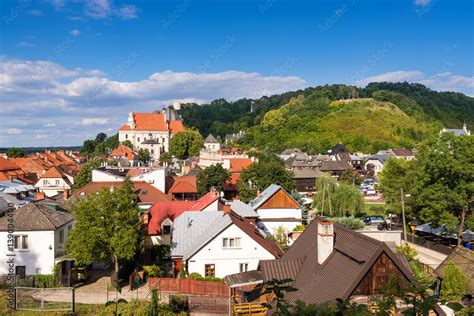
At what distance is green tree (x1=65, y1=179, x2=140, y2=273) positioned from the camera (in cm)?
2381

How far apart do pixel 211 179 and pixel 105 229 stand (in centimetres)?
2606

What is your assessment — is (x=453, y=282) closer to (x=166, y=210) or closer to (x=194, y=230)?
(x=194, y=230)

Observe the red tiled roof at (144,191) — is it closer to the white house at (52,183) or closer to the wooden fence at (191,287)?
the wooden fence at (191,287)

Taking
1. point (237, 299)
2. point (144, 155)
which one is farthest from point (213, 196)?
point (144, 155)

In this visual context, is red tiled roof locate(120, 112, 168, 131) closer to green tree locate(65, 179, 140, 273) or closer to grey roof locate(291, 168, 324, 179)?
grey roof locate(291, 168, 324, 179)

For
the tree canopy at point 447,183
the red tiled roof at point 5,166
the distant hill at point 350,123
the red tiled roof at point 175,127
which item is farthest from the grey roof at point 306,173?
the red tiled roof at point 175,127

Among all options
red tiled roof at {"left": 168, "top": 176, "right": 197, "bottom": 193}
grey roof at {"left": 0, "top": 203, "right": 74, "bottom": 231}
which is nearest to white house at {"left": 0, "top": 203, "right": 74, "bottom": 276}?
grey roof at {"left": 0, "top": 203, "right": 74, "bottom": 231}

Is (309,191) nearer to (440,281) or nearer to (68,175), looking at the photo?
(68,175)

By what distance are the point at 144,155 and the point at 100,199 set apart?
80723mm

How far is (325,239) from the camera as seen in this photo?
1706 centimetres

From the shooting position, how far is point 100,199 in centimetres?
2494

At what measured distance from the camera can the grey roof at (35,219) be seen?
2567 cm

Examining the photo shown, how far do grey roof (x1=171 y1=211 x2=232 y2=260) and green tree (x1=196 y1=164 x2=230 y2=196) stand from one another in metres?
19.7

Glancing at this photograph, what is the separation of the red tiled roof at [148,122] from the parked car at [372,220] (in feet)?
280
